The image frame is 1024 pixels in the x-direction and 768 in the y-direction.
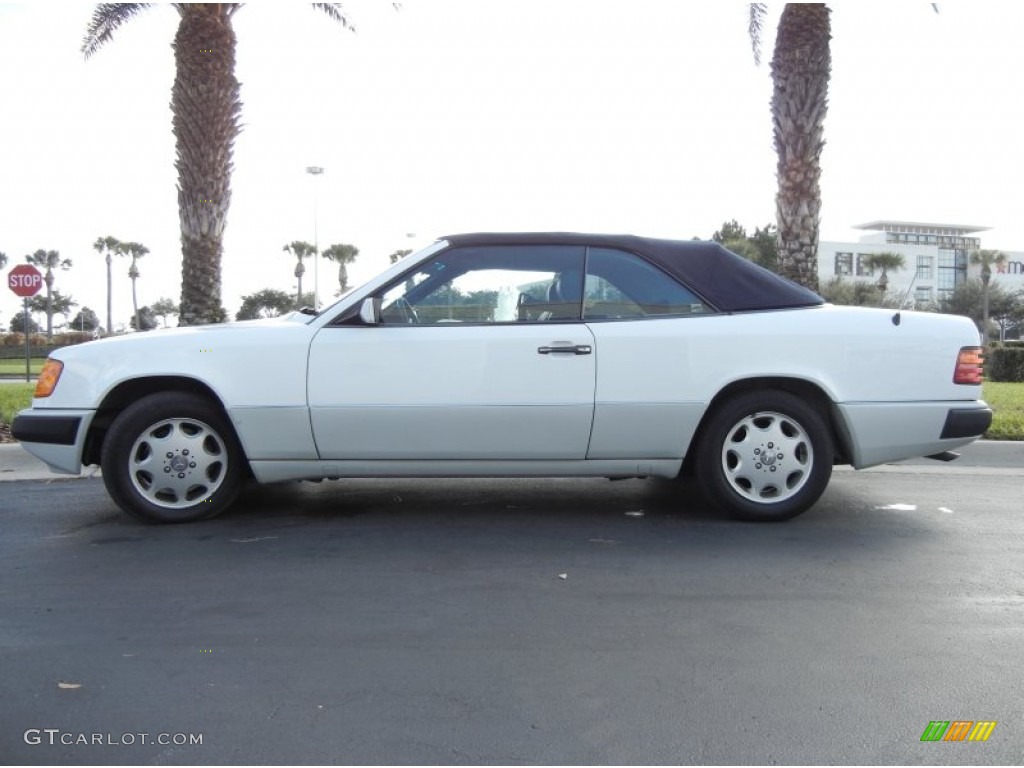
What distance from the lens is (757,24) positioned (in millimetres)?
13375

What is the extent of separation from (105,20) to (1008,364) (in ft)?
72.8

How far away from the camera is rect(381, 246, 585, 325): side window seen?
483cm

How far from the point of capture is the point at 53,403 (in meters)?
4.84

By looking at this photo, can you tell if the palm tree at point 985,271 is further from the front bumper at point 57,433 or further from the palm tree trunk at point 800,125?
the front bumper at point 57,433

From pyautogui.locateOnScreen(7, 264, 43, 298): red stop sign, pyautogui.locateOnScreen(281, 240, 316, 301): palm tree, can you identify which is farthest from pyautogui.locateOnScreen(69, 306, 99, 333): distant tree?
pyautogui.locateOnScreen(7, 264, 43, 298): red stop sign

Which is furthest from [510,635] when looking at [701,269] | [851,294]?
[851,294]

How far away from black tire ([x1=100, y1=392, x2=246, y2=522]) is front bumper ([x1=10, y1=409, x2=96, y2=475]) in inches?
5.9

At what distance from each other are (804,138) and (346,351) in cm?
737

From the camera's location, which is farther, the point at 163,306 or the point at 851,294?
the point at 163,306

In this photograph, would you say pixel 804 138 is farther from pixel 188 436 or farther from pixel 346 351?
pixel 188 436

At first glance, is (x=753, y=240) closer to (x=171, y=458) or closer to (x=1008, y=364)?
(x=1008, y=364)

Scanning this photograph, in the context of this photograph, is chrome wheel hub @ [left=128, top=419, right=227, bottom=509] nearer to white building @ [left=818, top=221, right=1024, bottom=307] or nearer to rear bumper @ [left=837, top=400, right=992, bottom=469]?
rear bumper @ [left=837, top=400, right=992, bottom=469]
